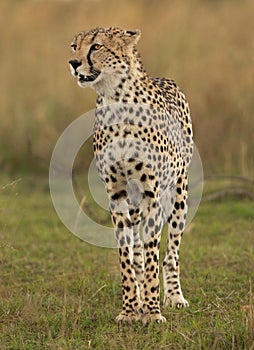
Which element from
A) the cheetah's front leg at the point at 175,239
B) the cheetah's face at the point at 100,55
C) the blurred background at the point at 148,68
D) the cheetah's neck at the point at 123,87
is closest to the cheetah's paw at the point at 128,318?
the cheetah's front leg at the point at 175,239

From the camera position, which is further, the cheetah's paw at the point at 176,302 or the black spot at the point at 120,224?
the cheetah's paw at the point at 176,302

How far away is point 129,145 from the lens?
13.0ft

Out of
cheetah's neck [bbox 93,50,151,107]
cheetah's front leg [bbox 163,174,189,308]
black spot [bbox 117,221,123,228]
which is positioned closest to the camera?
cheetah's neck [bbox 93,50,151,107]

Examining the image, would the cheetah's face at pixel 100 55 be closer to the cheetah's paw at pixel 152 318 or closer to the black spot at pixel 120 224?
the black spot at pixel 120 224

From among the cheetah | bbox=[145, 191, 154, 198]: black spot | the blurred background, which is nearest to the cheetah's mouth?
the cheetah

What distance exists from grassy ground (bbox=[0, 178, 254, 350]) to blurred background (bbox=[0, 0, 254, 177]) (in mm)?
1381

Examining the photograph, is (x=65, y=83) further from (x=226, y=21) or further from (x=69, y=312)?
(x=69, y=312)

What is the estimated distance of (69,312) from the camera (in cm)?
411

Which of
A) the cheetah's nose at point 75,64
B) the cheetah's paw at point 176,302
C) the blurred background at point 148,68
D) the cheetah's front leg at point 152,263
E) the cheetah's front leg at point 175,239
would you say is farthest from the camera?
the blurred background at point 148,68

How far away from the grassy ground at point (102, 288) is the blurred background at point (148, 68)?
54.4 inches

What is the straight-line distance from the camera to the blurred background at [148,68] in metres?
8.44

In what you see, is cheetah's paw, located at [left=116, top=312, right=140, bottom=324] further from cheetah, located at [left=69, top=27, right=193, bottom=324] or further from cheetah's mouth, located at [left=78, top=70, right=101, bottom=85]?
cheetah's mouth, located at [left=78, top=70, right=101, bottom=85]

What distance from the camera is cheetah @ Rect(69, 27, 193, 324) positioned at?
3.89m

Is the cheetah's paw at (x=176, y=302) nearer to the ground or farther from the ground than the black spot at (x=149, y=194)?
nearer to the ground
